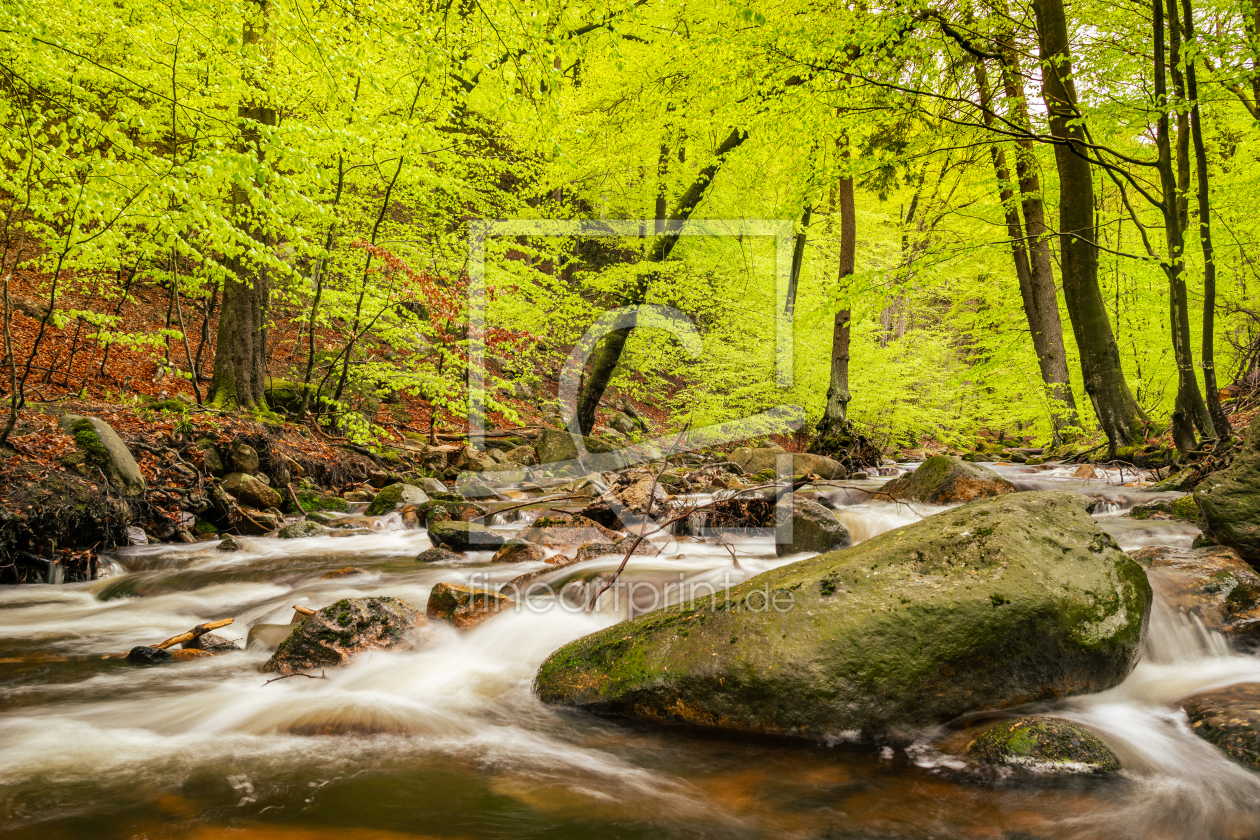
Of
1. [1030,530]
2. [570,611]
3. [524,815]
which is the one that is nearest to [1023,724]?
[1030,530]

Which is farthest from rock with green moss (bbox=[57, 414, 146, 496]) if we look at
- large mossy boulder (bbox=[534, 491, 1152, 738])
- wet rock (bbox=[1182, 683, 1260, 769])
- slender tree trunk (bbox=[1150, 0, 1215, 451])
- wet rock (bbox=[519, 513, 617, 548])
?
slender tree trunk (bbox=[1150, 0, 1215, 451])

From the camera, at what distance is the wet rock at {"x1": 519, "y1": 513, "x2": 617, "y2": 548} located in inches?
252

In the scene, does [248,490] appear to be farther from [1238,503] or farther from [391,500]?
[1238,503]

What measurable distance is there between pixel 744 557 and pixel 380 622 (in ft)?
10.6

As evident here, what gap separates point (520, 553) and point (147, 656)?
2.90 metres

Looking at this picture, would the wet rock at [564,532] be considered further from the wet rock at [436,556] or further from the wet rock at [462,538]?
the wet rock at [436,556]

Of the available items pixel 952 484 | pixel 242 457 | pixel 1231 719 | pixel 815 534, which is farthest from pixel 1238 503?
pixel 242 457

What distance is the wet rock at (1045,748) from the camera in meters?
2.43

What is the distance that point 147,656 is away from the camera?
385 cm

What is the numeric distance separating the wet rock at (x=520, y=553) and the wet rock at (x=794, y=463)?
5.48 metres

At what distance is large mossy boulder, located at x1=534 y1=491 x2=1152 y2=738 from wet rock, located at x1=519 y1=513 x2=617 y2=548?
3125 millimetres

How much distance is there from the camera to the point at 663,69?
11.4m

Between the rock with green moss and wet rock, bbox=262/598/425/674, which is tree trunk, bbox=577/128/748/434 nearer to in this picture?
the rock with green moss

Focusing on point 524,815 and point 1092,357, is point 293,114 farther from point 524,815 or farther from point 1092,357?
point 1092,357
